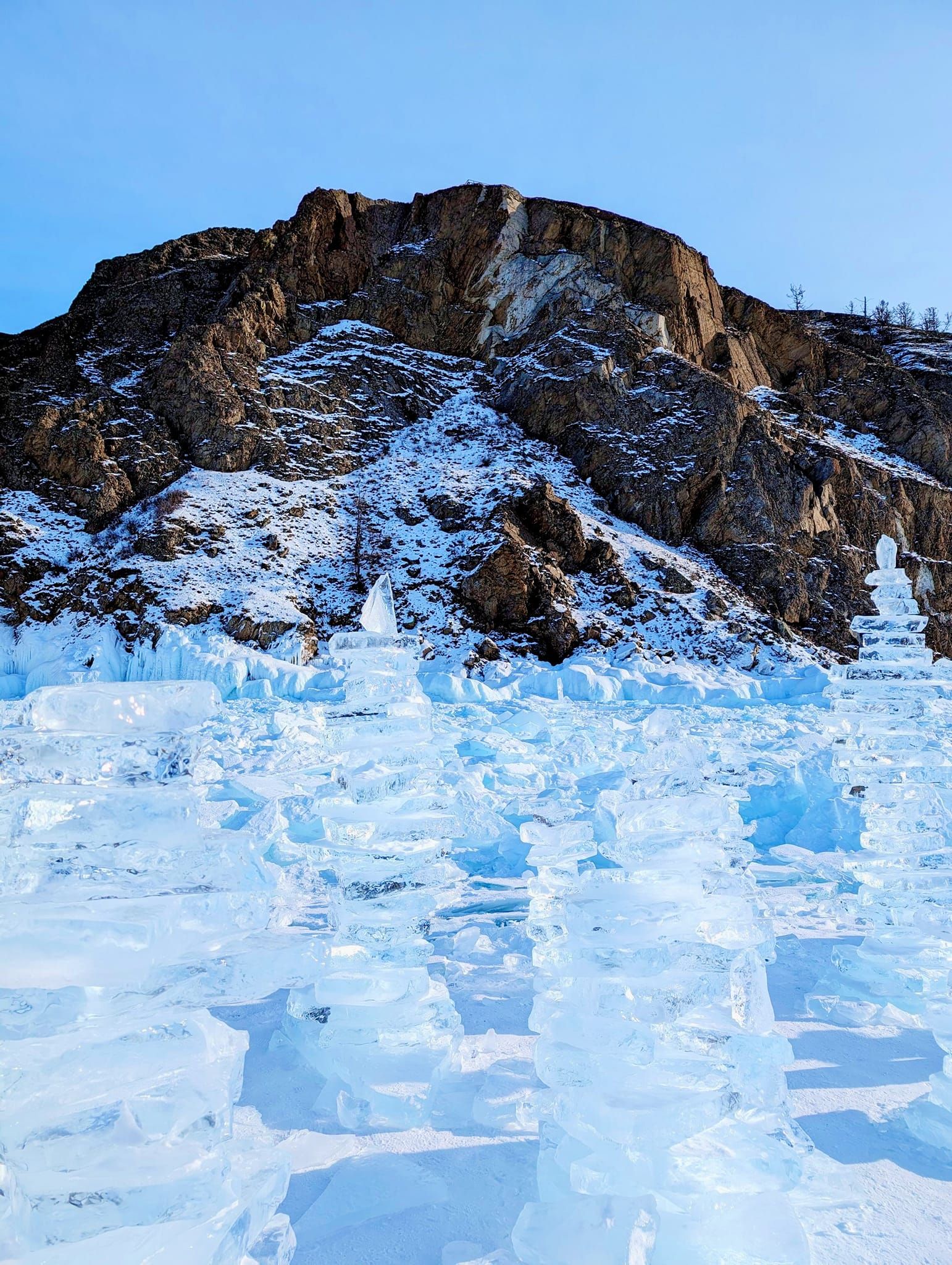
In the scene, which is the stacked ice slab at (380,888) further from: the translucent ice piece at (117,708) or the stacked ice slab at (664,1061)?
the translucent ice piece at (117,708)

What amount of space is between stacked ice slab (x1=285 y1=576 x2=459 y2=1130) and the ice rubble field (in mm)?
16

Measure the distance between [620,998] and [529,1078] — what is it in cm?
164

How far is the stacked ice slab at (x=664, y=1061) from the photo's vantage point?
2725 millimetres

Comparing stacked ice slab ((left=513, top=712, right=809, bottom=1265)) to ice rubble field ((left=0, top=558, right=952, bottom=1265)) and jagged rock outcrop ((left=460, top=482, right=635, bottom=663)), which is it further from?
jagged rock outcrop ((left=460, top=482, right=635, bottom=663))

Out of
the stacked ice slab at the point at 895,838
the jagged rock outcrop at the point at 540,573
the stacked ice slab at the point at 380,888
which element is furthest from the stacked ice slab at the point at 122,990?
the jagged rock outcrop at the point at 540,573

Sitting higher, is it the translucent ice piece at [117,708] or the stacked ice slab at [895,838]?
the translucent ice piece at [117,708]

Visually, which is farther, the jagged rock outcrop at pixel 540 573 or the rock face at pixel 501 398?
the rock face at pixel 501 398

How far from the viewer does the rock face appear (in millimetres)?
34281

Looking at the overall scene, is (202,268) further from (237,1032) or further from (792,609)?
(237,1032)

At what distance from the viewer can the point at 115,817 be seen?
120 inches

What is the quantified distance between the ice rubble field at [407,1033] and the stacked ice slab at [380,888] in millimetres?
16

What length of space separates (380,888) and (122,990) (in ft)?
6.03

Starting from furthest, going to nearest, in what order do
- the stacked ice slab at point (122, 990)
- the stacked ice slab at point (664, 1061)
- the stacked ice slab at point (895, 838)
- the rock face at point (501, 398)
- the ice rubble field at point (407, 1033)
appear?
the rock face at point (501, 398), the stacked ice slab at point (895, 838), the stacked ice slab at point (664, 1061), the ice rubble field at point (407, 1033), the stacked ice slab at point (122, 990)

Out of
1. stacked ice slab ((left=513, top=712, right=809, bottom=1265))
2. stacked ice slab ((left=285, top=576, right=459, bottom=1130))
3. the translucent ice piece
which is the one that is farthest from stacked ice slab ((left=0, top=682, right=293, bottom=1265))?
stacked ice slab ((left=513, top=712, right=809, bottom=1265))
